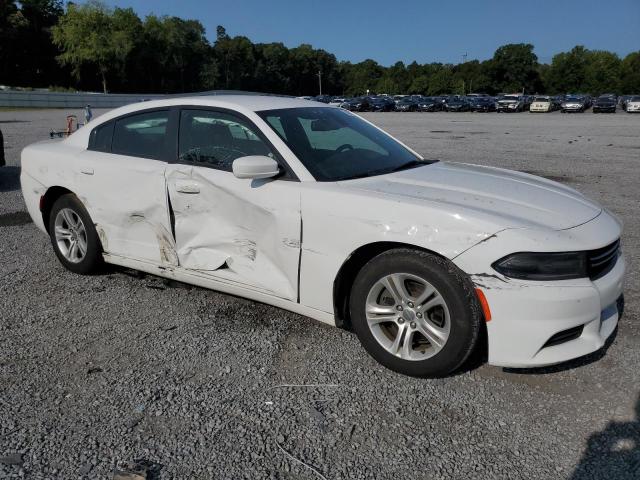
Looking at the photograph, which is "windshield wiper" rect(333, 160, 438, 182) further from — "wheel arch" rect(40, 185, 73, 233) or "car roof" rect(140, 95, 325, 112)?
"wheel arch" rect(40, 185, 73, 233)

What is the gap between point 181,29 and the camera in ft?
325

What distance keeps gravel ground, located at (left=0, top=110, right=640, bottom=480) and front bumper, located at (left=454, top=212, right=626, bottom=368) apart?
295 millimetres

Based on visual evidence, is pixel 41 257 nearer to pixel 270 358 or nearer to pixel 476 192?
pixel 270 358

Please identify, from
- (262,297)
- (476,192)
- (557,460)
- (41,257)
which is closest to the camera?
(557,460)

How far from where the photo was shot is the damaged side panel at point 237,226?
11.6 ft

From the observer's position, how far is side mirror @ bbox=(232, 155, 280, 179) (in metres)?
3.49

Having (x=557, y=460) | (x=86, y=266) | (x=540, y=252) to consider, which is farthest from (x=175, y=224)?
(x=557, y=460)

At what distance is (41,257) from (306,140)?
10.4 feet

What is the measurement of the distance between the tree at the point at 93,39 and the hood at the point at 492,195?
268ft

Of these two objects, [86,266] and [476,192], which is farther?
[86,266]

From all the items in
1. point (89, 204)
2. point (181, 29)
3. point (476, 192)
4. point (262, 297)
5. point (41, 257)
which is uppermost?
point (181, 29)

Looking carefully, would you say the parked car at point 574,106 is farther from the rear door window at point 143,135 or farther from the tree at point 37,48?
the tree at point 37,48


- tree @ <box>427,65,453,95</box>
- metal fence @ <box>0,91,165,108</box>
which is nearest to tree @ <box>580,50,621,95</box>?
tree @ <box>427,65,453,95</box>

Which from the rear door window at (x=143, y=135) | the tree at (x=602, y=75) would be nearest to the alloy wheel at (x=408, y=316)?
the rear door window at (x=143, y=135)
